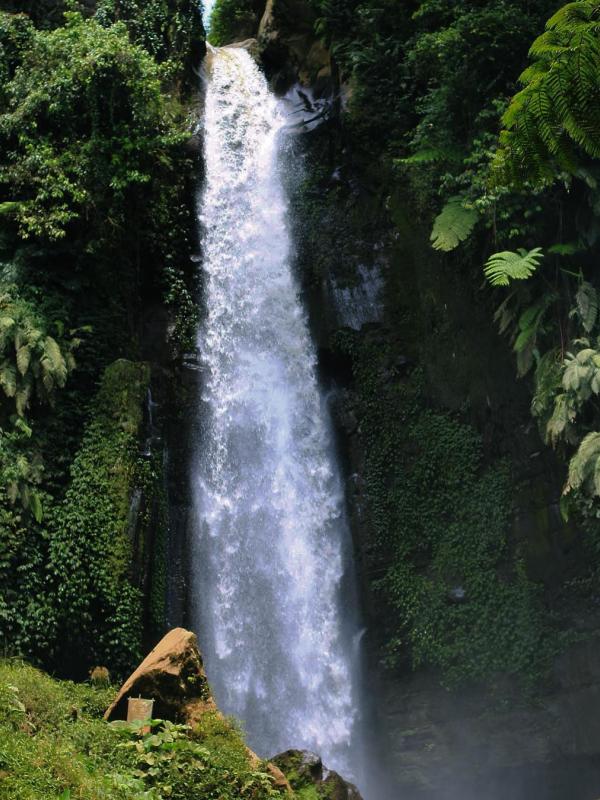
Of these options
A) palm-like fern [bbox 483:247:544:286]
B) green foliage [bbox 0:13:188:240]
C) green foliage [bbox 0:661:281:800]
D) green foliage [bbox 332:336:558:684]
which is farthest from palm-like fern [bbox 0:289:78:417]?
palm-like fern [bbox 483:247:544:286]

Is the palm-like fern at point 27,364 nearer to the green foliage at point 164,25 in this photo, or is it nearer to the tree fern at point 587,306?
the green foliage at point 164,25

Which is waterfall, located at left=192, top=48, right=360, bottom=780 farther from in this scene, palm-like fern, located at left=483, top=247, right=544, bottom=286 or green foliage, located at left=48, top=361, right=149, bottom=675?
palm-like fern, located at left=483, top=247, right=544, bottom=286

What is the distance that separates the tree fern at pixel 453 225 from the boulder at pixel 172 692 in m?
6.52

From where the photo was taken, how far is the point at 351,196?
1539cm

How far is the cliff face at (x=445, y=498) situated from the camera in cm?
1195

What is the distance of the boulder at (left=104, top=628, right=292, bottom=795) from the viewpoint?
27.2 ft

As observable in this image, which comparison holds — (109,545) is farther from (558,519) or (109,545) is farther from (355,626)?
(558,519)

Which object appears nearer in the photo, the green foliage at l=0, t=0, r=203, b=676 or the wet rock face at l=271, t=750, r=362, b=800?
the wet rock face at l=271, t=750, r=362, b=800

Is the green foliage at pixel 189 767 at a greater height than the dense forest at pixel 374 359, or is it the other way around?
the dense forest at pixel 374 359

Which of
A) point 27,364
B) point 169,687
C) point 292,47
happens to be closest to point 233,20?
point 292,47

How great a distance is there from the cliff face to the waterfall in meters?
0.46

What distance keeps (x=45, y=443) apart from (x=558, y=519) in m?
7.17

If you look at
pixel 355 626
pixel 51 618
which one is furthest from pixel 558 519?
pixel 51 618

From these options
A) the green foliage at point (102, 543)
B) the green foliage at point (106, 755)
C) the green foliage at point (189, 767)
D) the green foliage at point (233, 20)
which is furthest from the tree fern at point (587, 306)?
the green foliage at point (233, 20)
